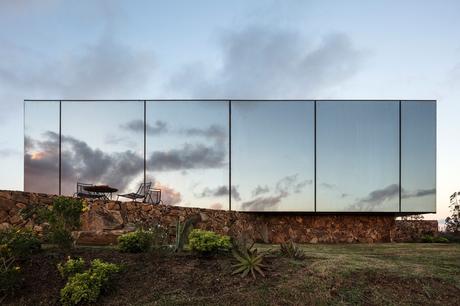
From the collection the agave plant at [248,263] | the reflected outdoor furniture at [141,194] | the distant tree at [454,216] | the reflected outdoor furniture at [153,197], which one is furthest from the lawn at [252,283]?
the distant tree at [454,216]

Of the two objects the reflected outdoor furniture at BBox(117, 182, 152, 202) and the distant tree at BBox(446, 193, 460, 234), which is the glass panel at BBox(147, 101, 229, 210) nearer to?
the reflected outdoor furniture at BBox(117, 182, 152, 202)

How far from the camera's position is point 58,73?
47.9 feet

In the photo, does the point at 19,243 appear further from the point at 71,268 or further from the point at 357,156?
the point at 357,156

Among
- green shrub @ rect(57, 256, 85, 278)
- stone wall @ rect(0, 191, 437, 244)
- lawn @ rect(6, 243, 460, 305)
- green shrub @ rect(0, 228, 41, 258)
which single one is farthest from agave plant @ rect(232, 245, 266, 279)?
stone wall @ rect(0, 191, 437, 244)

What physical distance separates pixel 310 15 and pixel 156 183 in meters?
7.12

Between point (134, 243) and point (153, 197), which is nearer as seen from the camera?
point (134, 243)

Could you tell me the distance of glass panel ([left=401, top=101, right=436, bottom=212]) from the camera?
51.1 feet

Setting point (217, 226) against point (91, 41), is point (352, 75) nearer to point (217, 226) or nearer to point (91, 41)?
point (217, 226)

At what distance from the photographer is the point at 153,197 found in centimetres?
1505

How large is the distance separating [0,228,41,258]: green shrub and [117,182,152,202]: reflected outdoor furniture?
23.7 ft

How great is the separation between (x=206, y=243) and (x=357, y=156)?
974 centimetres

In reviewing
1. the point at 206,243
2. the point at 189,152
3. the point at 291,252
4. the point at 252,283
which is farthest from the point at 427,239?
the point at 252,283

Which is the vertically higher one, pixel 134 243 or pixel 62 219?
pixel 62 219

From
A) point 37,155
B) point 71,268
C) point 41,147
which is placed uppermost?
point 41,147
